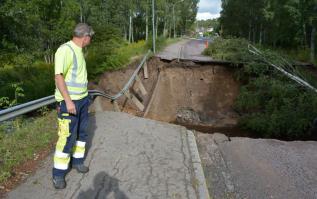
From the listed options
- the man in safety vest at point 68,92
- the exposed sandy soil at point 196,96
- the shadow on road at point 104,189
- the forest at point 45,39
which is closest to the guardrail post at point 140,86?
the exposed sandy soil at point 196,96

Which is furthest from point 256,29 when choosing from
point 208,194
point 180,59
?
point 208,194

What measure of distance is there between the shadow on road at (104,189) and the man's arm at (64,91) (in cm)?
105

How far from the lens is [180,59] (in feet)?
69.8

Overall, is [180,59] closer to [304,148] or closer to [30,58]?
[30,58]

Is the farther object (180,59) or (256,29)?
(256,29)

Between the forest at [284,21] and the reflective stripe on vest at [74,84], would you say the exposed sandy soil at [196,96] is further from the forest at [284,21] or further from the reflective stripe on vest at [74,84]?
the reflective stripe on vest at [74,84]

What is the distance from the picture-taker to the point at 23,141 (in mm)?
6750

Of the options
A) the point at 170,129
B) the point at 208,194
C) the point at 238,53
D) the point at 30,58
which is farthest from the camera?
the point at 238,53

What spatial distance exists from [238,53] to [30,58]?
10.2m

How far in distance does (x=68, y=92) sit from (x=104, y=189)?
1.35 metres

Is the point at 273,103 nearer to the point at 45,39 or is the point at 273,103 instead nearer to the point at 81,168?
the point at 81,168

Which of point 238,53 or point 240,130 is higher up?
point 238,53

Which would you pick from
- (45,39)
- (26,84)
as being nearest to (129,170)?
(26,84)

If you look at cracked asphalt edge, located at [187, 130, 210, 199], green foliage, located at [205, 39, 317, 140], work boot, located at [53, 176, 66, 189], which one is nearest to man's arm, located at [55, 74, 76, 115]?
work boot, located at [53, 176, 66, 189]
